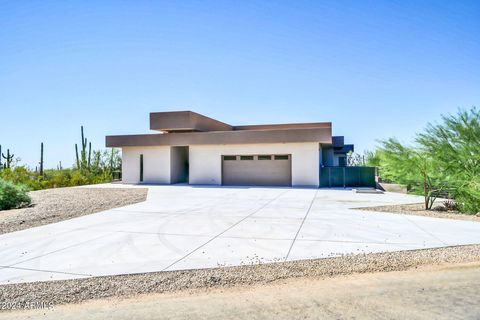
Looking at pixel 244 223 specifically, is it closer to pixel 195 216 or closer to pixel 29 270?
pixel 195 216

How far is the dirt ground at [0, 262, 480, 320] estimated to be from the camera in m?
3.45

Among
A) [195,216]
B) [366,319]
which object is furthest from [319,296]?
[195,216]

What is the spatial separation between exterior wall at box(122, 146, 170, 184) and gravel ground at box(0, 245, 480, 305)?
18.6 m

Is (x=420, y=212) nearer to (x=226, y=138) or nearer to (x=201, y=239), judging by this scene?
(x=201, y=239)

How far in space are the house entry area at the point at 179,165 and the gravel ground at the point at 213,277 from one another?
18.6 m

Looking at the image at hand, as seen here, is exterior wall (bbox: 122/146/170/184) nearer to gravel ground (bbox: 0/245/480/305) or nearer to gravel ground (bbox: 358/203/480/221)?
gravel ground (bbox: 358/203/480/221)

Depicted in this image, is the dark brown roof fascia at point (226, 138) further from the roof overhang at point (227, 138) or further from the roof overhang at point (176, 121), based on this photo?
the roof overhang at point (176, 121)

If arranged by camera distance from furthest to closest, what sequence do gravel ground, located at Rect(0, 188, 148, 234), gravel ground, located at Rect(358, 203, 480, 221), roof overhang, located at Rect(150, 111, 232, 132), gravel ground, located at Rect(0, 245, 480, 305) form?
1. roof overhang, located at Rect(150, 111, 232, 132)
2. gravel ground, located at Rect(358, 203, 480, 221)
3. gravel ground, located at Rect(0, 188, 148, 234)
4. gravel ground, located at Rect(0, 245, 480, 305)

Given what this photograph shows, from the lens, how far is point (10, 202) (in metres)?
11.6

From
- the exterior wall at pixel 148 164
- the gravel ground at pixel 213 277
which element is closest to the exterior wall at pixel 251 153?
the exterior wall at pixel 148 164

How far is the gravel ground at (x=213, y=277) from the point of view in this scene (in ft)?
13.3

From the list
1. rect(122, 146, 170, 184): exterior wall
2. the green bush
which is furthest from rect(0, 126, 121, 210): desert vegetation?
rect(122, 146, 170, 184): exterior wall

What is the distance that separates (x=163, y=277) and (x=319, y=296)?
2.32 meters

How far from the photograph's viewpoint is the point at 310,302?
374 centimetres
